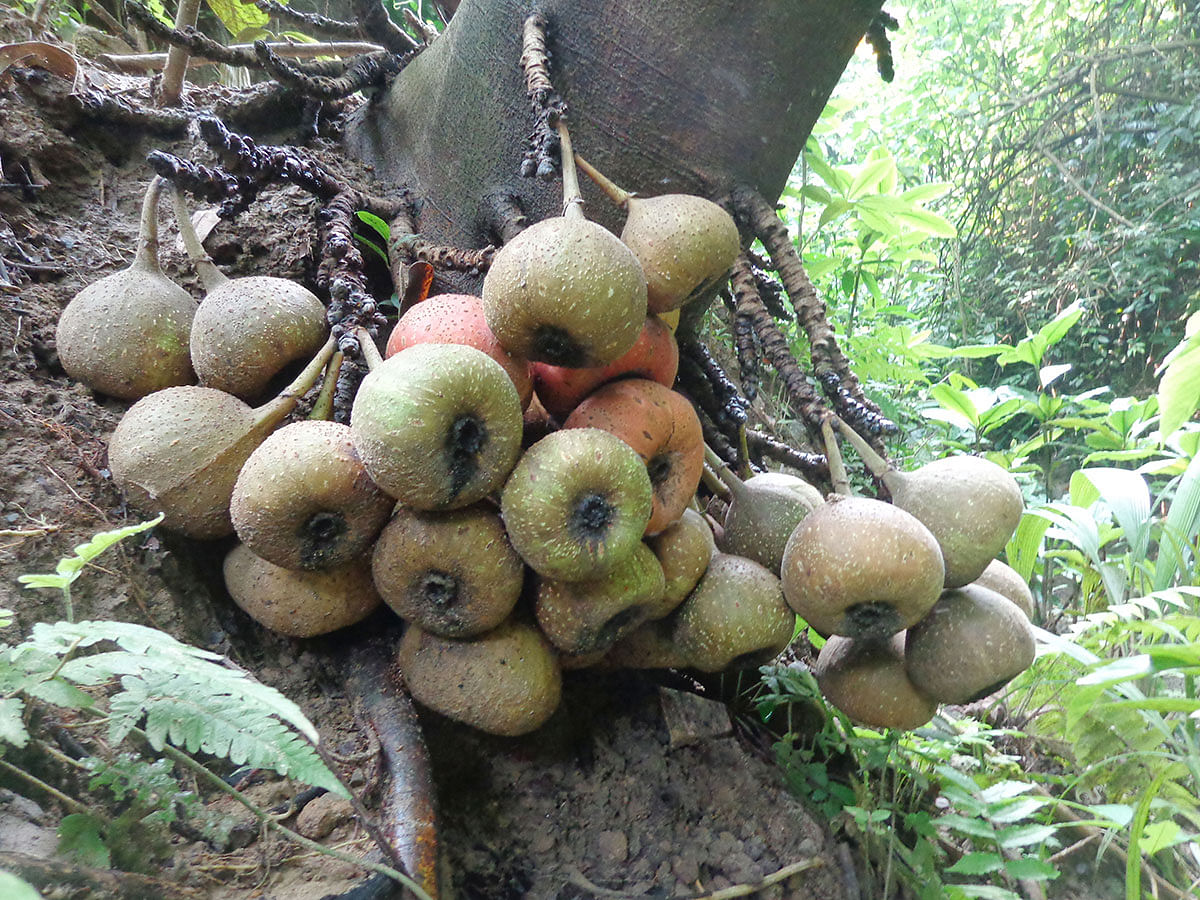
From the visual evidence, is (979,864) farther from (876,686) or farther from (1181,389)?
(1181,389)

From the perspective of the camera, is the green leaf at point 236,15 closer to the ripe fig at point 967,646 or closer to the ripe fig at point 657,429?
the ripe fig at point 657,429

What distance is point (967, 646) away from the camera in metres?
1.05

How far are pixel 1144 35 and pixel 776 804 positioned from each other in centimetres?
622

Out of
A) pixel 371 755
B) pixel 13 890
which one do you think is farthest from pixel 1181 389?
pixel 13 890

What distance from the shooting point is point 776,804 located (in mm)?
1255

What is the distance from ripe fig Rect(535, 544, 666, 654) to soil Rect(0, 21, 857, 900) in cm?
27

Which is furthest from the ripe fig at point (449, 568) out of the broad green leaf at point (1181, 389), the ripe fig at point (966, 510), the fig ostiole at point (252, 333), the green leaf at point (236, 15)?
the green leaf at point (236, 15)

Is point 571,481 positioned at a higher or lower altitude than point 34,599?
higher

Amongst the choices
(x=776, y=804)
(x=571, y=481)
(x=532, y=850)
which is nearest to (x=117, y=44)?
(x=571, y=481)

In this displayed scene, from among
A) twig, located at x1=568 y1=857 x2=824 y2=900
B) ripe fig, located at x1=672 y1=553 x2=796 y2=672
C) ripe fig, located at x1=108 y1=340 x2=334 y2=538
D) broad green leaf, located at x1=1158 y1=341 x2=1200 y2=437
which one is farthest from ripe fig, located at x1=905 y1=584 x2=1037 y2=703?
ripe fig, located at x1=108 y1=340 x2=334 y2=538

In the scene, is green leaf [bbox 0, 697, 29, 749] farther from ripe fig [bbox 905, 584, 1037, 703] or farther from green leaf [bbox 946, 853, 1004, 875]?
green leaf [bbox 946, 853, 1004, 875]

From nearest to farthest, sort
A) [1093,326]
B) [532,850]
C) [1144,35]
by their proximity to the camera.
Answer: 1. [532,850]
2. [1144,35]
3. [1093,326]

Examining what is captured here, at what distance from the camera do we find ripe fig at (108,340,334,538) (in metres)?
1.04

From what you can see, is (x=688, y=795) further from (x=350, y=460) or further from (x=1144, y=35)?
(x=1144, y=35)
